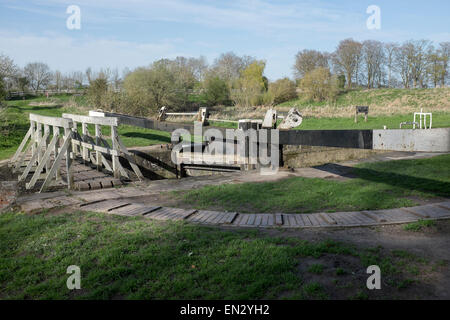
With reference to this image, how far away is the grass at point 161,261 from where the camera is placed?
9.77ft

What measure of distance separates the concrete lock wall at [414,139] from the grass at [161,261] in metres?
Result: 1.13

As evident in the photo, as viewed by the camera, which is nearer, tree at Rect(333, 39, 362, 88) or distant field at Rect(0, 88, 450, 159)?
distant field at Rect(0, 88, 450, 159)

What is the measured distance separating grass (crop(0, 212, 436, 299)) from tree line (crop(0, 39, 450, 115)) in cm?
1649

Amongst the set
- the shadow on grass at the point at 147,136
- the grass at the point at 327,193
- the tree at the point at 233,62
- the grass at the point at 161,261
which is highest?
the tree at the point at 233,62

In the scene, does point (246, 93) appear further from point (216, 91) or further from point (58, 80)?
point (58, 80)

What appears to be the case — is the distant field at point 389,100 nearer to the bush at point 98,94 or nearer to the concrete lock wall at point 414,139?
the bush at point 98,94

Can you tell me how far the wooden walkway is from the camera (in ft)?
15.3

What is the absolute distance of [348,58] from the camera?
152 ft

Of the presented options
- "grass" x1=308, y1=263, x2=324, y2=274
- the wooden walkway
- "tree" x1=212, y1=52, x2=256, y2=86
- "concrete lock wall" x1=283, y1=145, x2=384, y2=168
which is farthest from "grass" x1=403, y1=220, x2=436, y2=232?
"tree" x1=212, y1=52, x2=256, y2=86

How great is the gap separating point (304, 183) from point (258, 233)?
307cm

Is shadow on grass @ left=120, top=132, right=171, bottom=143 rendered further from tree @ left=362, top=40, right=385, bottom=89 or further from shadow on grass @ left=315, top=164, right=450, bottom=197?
tree @ left=362, top=40, right=385, bottom=89

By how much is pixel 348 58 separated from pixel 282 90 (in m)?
12.5

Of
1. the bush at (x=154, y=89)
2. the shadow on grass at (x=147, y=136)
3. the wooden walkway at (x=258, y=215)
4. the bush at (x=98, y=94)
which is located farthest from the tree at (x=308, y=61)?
the wooden walkway at (x=258, y=215)

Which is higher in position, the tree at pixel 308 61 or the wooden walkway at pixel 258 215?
the tree at pixel 308 61
